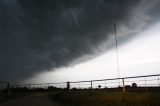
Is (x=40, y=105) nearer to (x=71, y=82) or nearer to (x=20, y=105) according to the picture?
(x=20, y=105)

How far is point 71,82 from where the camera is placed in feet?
96.2

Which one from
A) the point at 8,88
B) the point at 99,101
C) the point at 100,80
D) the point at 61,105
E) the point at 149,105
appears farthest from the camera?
the point at 8,88

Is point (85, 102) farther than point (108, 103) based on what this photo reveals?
Yes

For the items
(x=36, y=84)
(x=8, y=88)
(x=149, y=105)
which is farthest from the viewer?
(x=36, y=84)

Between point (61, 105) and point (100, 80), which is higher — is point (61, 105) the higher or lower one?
the lower one

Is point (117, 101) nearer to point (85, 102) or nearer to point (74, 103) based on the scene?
point (85, 102)

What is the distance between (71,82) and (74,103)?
35.0 ft

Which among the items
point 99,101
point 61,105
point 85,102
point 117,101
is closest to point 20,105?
point 61,105

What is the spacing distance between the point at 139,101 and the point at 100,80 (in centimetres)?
1075

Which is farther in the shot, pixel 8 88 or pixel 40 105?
pixel 8 88

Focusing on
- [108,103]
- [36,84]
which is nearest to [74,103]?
[108,103]

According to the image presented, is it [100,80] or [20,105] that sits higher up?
[100,80]

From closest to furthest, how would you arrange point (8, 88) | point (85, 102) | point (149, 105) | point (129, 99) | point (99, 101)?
1. point (149, 105)
2. point (129, 99)
3. point (99, 101)
4. point (85, 102)
5. point (8, 88)

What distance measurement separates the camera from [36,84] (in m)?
35.1
